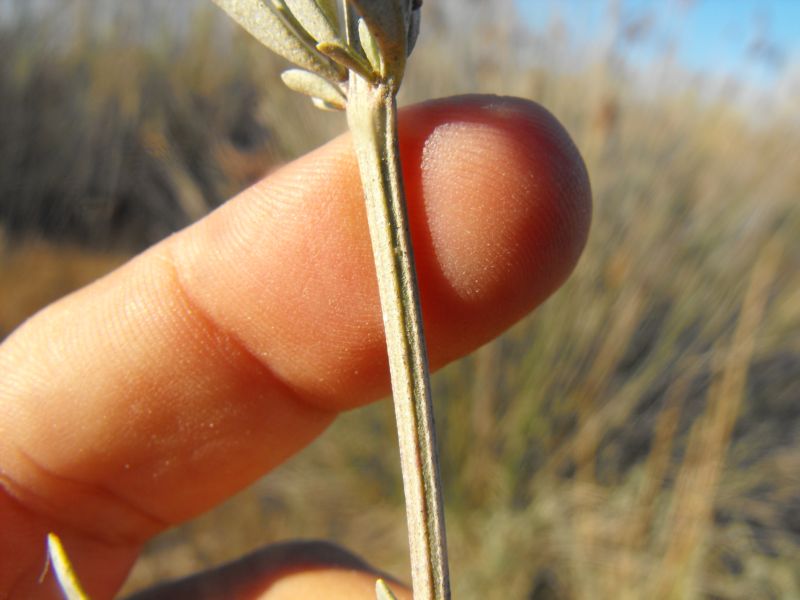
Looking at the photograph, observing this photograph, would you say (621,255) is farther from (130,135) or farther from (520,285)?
(130,135)

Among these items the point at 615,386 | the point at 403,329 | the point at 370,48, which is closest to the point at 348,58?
the point at 370,48

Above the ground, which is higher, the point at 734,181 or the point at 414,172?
the point at 734,181

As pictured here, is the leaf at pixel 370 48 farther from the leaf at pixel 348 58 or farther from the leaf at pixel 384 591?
the leaf at pixel 384 591

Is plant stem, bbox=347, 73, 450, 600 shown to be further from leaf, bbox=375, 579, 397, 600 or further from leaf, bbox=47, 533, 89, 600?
leaf, bbox=47, 533, 89, 600

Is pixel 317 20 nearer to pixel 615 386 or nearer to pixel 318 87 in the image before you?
pixel 318 87

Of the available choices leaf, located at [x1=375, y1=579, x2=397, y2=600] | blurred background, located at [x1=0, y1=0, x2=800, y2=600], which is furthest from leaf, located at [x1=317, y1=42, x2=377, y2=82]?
blurred background, located at [x1=0, y1=0, x2=800, y2=600]

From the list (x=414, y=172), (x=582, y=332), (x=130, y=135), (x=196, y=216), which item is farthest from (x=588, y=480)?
(x=130, y=135)
